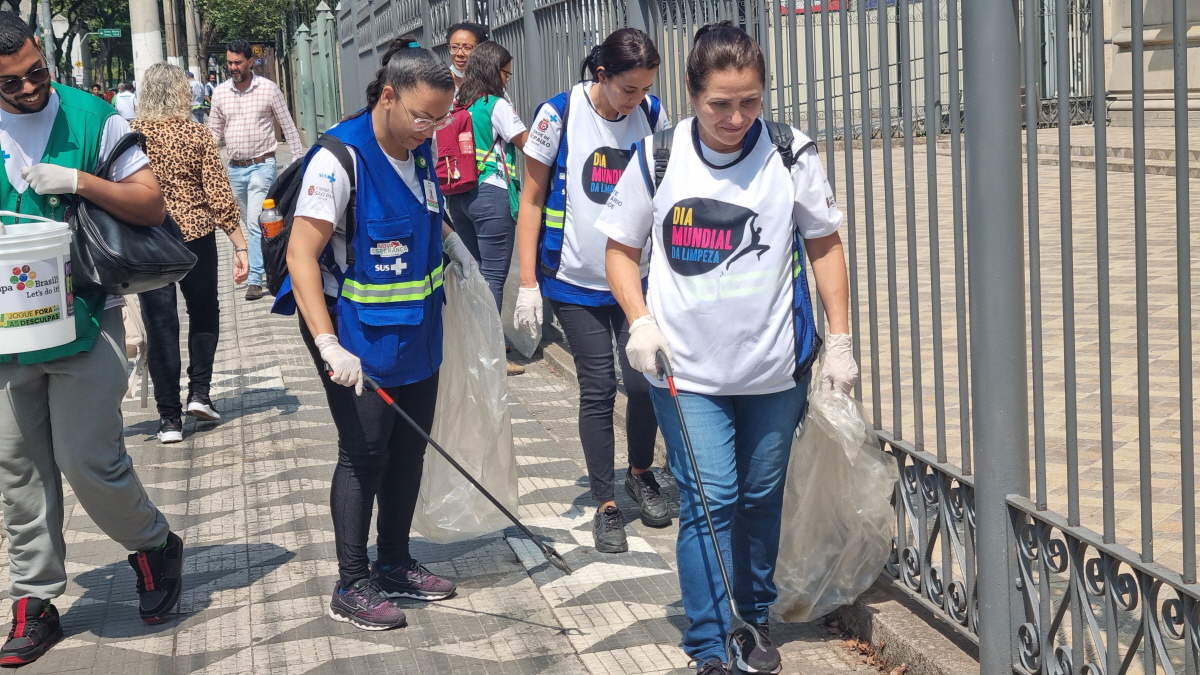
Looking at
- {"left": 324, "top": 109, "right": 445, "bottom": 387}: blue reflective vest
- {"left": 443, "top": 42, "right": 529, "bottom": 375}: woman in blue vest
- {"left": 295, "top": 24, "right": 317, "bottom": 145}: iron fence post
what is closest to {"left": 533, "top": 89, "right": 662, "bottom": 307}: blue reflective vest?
{"left": 324, "top": 109, "right": 445, "bottom": 387}: blue reflective vest

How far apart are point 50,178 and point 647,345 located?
183 centimetres

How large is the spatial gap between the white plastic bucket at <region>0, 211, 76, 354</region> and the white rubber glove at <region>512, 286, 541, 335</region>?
5.44 feet

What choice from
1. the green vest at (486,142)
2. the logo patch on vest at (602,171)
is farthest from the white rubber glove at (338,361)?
the green vest at (486,142)

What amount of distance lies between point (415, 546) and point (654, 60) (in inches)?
80.8

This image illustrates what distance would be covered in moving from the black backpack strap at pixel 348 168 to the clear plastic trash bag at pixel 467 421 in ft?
2.01

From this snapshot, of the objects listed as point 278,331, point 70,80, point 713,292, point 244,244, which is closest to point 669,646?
point 713,292

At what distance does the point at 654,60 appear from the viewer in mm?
4445

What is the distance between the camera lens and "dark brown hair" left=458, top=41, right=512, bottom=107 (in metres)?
7.03

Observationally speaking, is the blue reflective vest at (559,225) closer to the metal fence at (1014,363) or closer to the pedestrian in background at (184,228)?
the metal fence at (1014,363)

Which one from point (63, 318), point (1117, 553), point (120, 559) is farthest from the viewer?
point (120, 559)

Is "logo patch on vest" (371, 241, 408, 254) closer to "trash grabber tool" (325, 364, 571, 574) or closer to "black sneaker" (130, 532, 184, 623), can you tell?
"trash grabber tool" (325, 364, 571, 574)

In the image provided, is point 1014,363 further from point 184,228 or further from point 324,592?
point 184,228

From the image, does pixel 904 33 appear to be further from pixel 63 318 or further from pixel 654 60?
pixel 63 318

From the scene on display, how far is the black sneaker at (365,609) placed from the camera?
13.3 feet
